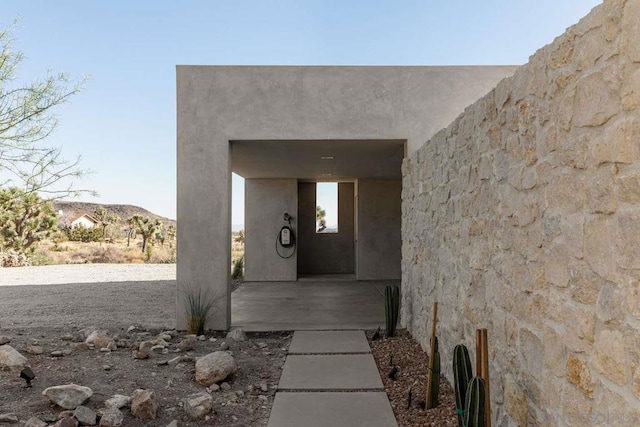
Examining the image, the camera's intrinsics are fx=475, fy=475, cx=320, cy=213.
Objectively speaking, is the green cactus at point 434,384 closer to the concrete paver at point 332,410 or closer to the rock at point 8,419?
the concrete paver at point 332,410

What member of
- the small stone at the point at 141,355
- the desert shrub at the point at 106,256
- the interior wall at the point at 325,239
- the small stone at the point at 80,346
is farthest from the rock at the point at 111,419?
the desert shrub at the point at 106,256

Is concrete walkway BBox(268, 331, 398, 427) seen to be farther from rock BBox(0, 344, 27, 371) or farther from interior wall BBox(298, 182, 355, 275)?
interior wall BBox(298, 182, 355, 275)

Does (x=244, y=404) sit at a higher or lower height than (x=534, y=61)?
lower

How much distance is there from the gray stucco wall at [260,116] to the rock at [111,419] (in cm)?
266

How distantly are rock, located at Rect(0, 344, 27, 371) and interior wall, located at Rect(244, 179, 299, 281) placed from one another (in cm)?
666

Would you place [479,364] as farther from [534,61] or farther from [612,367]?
[534,61]

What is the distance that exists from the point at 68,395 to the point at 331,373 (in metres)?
2.08

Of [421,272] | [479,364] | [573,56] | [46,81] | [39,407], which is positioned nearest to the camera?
[573,56]

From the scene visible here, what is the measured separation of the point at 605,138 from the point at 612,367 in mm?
803

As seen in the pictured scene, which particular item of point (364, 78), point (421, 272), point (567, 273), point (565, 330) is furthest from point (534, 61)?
point (364, 78)

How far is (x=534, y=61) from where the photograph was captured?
234cm

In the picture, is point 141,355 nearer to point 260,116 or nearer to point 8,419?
point 8,419

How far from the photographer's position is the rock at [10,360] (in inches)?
163

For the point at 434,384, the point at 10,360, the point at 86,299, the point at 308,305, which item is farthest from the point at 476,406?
the point at 86,299
